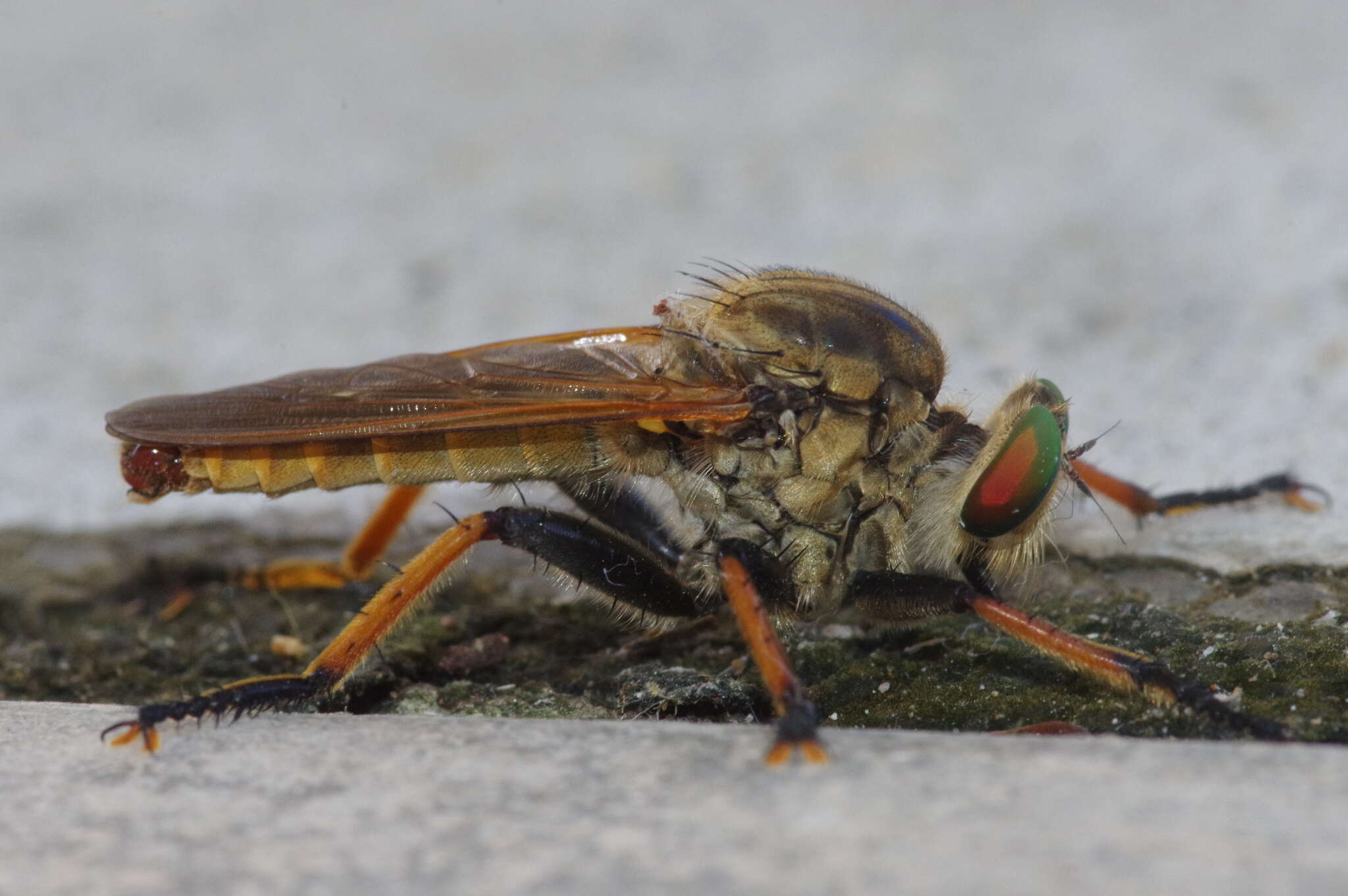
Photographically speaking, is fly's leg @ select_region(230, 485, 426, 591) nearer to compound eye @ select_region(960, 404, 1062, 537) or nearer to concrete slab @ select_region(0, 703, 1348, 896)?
concrete slab @ select_region(0, 703, 1348, 896)

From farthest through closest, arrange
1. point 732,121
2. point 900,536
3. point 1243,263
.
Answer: point 732,121 → point 1243,263 → point 900,536

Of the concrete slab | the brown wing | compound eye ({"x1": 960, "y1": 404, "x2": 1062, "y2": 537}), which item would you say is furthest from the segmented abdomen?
the concrete slab

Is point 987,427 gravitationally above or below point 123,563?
above

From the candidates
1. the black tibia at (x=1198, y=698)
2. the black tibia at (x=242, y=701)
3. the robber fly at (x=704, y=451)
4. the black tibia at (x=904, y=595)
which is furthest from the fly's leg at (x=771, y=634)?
the black tibia at (x=242, y=701)

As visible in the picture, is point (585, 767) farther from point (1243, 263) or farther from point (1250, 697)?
point (1243, 263)

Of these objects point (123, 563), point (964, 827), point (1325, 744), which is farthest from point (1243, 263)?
point (123, 563)

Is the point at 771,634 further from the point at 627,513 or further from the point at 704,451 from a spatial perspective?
the point at 627,513

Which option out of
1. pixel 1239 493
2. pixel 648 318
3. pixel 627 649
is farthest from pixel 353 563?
pixel 1239 493
